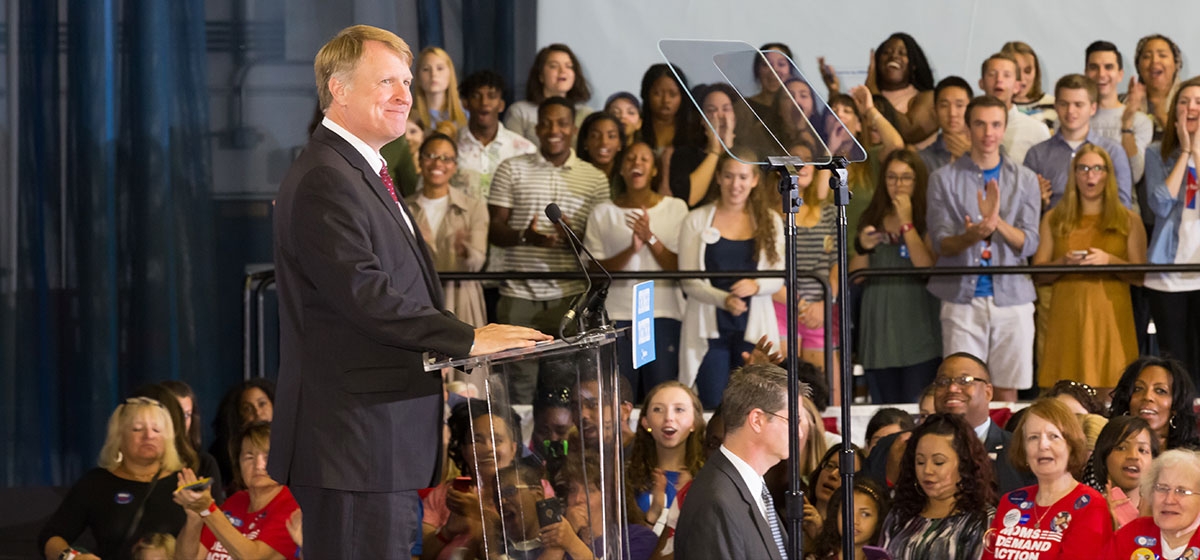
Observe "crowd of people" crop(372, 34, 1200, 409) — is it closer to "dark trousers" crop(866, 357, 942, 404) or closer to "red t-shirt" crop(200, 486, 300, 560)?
"dark trousers" crop(866, 357, 942, 404)

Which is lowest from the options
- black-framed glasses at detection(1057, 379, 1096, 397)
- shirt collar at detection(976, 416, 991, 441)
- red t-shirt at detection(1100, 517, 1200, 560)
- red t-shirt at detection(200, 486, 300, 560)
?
red t-shirt at detection(200, 486, 300, 560)

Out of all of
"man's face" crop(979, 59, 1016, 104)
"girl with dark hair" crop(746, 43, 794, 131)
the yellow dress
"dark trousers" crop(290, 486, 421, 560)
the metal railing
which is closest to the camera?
"dark trousers" crop(290, 486, 421, 560)

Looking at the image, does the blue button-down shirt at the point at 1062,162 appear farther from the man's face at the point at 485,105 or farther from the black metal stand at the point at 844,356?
the black metal stand at the point at 844,356

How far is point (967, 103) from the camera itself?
5.08 m

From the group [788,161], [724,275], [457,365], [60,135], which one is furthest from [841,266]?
[60,135]

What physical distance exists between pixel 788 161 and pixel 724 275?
1972 millimetres

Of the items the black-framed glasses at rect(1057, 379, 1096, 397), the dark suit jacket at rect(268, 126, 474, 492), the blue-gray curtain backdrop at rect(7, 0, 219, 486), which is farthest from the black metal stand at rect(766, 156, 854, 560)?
the blue-gray curtain backdrop at rect(7, 0, 219, 486)

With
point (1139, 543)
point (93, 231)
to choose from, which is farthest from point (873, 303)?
point (93, 231)

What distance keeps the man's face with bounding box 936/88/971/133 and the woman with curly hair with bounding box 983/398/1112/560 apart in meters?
1.45

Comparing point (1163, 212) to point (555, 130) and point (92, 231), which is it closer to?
point (555, 130)

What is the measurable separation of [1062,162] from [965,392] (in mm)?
1085

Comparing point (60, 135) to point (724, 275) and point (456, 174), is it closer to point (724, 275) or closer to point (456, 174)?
point (456, 174)

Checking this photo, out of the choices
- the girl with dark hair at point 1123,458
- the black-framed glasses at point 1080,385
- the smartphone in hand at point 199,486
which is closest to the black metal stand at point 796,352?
the girl with dark hair at point 1123,458

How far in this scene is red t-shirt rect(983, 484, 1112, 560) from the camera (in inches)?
139
